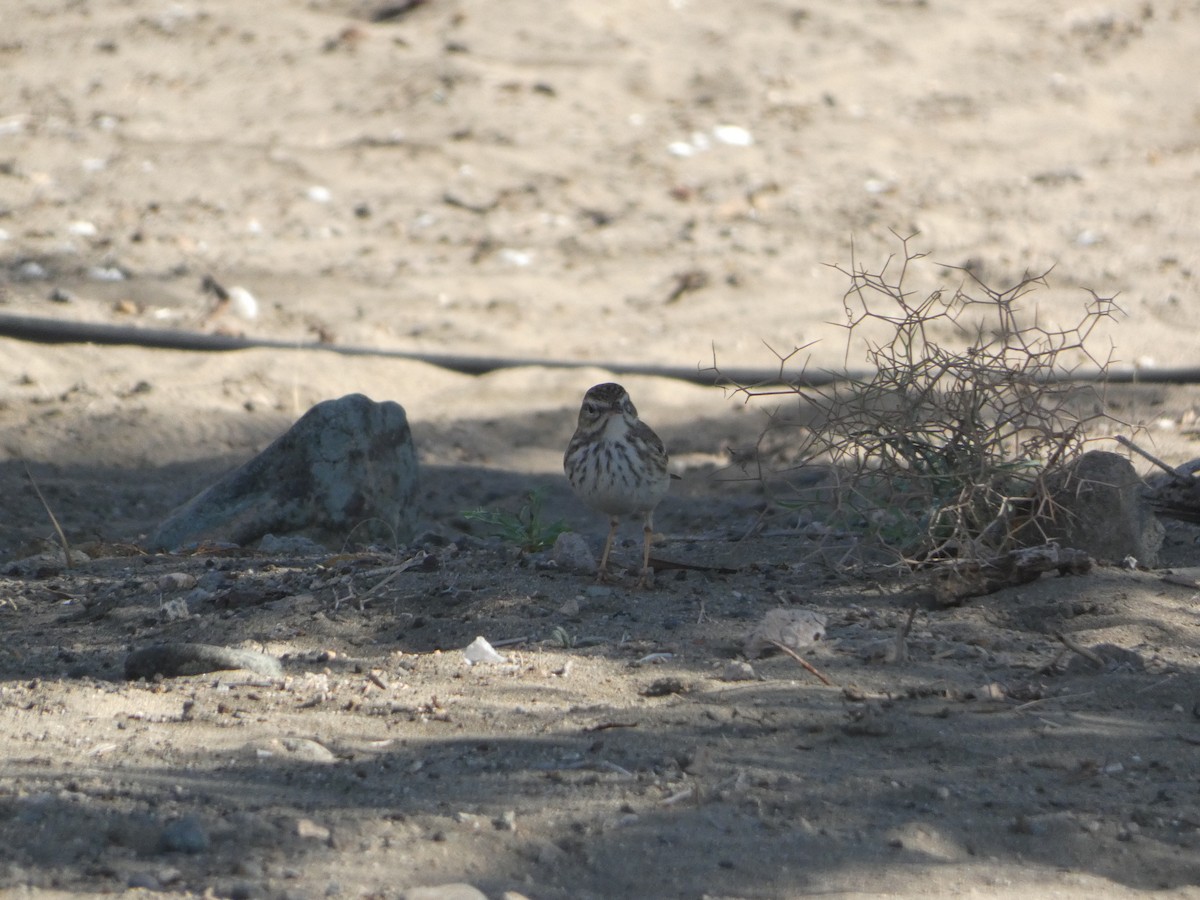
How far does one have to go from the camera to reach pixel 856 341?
32.3 feet

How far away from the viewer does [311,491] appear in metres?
6.67

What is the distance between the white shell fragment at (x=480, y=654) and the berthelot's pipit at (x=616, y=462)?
100cm

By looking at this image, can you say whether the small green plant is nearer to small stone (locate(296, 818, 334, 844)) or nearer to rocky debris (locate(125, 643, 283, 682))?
rocky debris (locate(125, 643, 283, 682))

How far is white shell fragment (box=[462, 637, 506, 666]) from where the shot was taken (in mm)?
4641

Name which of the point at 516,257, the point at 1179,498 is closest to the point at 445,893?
the point at 1179,498

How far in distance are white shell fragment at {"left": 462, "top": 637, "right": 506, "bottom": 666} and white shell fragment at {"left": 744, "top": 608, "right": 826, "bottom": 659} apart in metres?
0.77

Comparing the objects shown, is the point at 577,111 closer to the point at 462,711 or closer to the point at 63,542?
the point at 63,542

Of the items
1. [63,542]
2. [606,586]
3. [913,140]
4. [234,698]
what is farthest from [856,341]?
[234,698]

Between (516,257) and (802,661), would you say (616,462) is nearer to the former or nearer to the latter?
(802,661)

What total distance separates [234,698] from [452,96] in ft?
32.4

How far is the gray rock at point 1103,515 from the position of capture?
5.15 m

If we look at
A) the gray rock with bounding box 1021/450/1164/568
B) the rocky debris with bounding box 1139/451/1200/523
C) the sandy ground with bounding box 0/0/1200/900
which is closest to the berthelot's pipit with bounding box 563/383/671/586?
the sandy ground with bounding box 0/0/1200/900

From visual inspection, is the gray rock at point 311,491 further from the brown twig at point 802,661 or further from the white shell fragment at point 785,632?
the brown twig at point 802,661

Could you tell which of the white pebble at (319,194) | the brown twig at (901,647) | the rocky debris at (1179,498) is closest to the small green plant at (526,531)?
the brown twig at (901,647)
